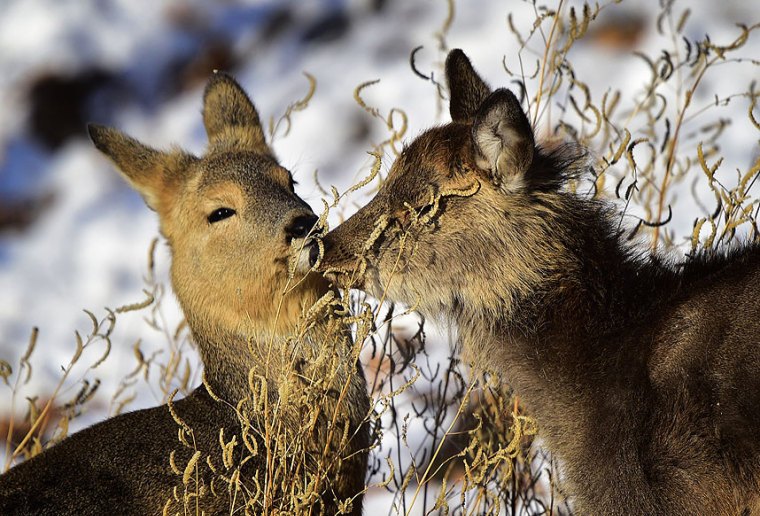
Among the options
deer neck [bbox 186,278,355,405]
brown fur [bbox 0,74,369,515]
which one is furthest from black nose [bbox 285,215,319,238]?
deer neck [bbox 186,278,355,405]

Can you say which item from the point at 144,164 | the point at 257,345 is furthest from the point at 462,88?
the point at 144,164

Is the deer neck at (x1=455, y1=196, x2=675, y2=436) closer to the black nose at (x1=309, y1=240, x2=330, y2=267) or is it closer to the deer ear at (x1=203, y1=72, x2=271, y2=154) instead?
the black nose at (x1=309, y1=240, x2=330, y2=267)

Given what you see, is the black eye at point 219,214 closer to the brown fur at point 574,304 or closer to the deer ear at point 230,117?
the deer ear at point 230,117

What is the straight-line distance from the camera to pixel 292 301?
483cm

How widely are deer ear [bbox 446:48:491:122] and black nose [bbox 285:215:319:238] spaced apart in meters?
0.86

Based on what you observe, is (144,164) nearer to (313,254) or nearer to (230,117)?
(230,117)

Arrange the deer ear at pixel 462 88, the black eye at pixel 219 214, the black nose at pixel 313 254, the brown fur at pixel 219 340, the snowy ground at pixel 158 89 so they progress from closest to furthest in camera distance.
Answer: the brown fur at pixel 219 340, the black nose at pixel 313 254, the deer ear at pixel 462 88, the black eye at pixel 219 214, the snowy ground at pixel 158 89

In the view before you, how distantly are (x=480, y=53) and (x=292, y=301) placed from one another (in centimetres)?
578

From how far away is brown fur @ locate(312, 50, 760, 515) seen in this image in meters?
3.58

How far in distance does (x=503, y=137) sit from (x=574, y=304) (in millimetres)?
744

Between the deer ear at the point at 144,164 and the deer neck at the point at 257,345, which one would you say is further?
the deer ear at the point at 144,164

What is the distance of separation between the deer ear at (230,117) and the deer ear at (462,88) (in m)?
1.46

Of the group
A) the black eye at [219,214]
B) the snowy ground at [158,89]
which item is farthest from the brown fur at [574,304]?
the snowy ground at [158,89]

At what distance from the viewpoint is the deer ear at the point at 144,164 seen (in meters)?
5.49
